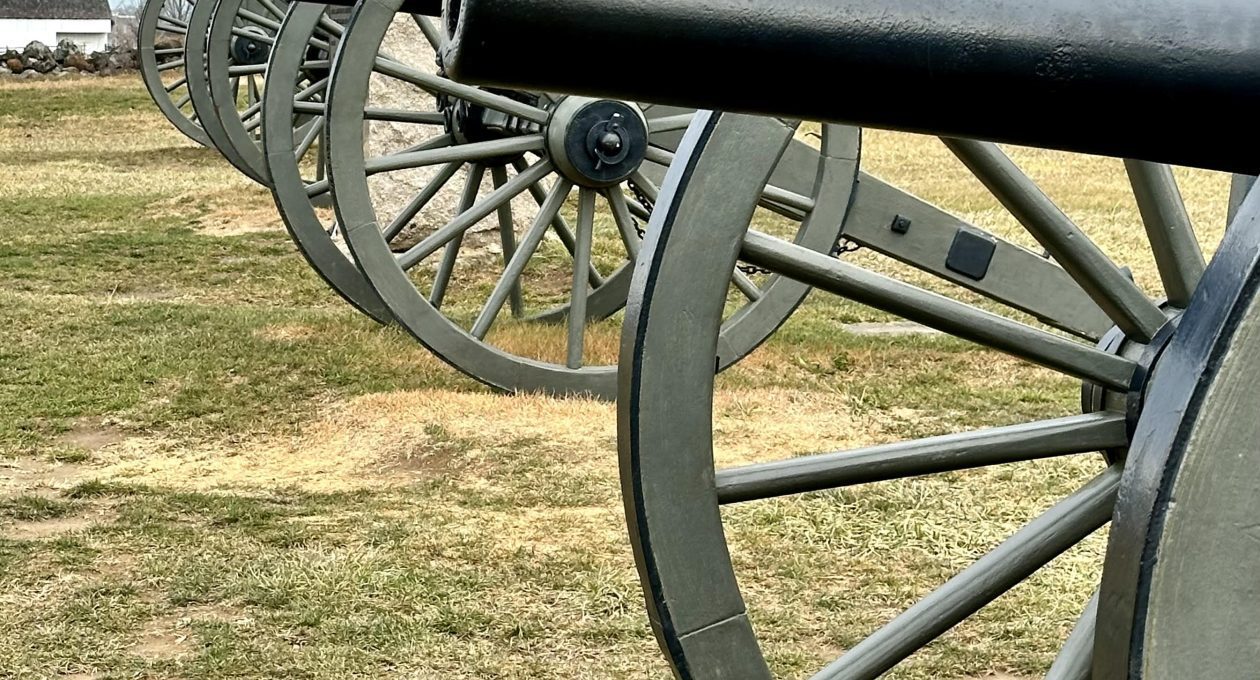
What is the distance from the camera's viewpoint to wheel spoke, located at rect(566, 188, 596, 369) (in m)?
6.14

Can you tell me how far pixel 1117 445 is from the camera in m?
2.67

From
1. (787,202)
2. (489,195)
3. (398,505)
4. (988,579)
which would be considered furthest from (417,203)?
(988,579)

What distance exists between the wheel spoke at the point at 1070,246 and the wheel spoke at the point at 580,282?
136 inches

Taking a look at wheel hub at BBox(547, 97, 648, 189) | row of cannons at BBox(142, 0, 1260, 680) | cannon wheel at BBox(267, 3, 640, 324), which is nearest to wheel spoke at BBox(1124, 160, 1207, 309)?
row of cannons at BBox(142, 0, 1260, 680)

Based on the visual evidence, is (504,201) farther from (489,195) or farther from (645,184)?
(645,184)

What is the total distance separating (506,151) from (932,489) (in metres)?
2.14

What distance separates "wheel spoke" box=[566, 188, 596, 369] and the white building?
37.8 m

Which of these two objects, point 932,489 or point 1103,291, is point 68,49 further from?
point 1103,291

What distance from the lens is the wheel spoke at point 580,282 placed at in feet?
20.1

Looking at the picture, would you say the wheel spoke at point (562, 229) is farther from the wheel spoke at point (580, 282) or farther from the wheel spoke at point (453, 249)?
the wheel spoke at point (580, 282)

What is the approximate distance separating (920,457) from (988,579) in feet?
0.72

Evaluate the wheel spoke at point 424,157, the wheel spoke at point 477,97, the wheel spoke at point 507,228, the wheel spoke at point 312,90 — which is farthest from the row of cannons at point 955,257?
the wheel spoke at point 312,90

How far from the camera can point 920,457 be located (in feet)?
8.65

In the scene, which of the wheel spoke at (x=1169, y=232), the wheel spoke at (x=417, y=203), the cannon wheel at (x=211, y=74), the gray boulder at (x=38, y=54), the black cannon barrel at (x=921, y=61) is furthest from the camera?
the gray boulder at (x=38, y=54)
